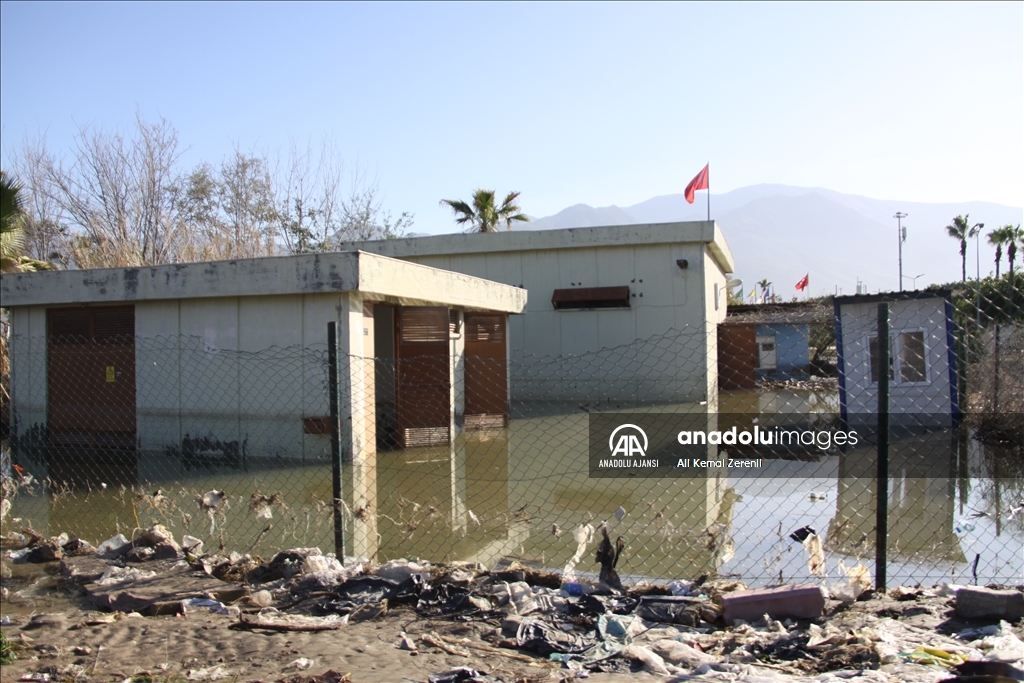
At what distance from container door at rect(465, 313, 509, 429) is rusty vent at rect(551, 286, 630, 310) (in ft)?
15.3

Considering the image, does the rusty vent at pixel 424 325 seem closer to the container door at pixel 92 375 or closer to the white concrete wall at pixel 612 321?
the container door at pixel 92 375

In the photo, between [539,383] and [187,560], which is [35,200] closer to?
[539,383]

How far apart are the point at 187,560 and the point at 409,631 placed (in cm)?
222

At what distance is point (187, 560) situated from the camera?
541cm

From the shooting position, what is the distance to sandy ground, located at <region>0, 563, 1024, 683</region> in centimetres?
339

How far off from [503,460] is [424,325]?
2678mm

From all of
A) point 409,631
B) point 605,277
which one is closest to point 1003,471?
point 409,631

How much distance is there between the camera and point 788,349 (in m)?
28.0

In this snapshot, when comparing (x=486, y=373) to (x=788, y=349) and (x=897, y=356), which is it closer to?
(x=897, y=356)

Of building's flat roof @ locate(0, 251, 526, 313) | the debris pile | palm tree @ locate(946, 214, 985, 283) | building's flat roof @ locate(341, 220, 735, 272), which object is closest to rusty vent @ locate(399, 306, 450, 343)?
building's flat roof @ locate(0, 251, 526, 313)

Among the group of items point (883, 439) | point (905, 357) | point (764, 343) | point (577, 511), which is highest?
point (764, 343)

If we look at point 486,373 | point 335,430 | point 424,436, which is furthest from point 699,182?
point 335,430

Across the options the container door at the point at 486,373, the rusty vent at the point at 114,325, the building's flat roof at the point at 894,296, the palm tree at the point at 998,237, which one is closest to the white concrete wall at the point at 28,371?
the rusty vent at the point at 114,325

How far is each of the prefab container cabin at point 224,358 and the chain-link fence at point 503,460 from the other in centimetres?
4
